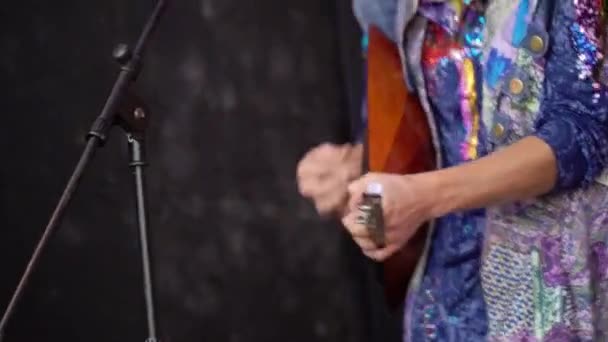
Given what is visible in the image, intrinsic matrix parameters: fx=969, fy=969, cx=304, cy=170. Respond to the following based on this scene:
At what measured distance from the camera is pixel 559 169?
0.91 m

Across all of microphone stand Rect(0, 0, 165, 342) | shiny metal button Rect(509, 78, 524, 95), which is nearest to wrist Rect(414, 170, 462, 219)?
shiny metal button Rect(509, 78, 524, 95)

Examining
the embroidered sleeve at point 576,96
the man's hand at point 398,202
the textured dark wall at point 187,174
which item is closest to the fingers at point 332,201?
the man's hand at point 398,202

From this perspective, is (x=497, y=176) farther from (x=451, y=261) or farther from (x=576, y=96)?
(x=451, y=261)

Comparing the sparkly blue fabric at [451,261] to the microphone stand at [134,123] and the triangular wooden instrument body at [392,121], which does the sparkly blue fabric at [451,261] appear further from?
the microphone stand at [134,123]

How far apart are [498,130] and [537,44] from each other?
0.10 meters

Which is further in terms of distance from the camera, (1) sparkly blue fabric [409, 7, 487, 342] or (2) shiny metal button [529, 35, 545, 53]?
(1) sparkly blue fabric [409, 7, 487, 342]

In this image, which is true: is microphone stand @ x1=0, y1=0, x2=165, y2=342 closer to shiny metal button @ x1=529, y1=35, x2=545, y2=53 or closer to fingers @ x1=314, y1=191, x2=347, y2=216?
fingers @ x1=314, y1=191, x2=347, y2=216

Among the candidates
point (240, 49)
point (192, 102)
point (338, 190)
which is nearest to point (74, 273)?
point (192, 102)

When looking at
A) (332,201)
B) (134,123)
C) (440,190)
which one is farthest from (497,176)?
(134,123)

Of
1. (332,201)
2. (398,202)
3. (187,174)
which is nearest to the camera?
(398,202)

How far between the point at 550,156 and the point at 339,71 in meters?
0.84

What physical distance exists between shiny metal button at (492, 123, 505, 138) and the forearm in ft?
0.18

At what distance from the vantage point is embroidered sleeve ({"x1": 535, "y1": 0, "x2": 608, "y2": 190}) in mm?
893

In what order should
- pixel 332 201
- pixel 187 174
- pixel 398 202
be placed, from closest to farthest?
pixel 398 202 → pixel 332 201 → pixel 187 174
